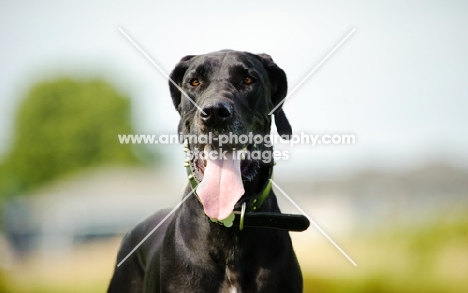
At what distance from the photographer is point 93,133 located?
101ft

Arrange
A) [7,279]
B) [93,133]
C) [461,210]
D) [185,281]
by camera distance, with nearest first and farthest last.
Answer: [185,281], [461,210], [7,279], [93,133]

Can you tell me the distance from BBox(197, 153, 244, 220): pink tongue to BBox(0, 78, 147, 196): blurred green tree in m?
24.1

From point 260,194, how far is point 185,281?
74 centimetres

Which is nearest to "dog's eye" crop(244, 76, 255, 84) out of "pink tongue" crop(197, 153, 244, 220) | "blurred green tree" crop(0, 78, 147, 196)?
"pink tongue" crop(197, 153, 244, 220)

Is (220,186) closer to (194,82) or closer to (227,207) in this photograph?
(227,207)

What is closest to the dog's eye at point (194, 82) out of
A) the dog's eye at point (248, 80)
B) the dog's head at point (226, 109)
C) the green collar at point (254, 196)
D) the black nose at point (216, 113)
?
the dog's head at point (226, 109)

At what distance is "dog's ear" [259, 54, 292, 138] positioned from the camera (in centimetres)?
486

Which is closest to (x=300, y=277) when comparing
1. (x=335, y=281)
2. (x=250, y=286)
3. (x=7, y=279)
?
(x=250, y=286)

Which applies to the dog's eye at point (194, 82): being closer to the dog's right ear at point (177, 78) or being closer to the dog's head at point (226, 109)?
the dog's head at point (226, 109)

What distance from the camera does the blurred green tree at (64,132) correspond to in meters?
29.0

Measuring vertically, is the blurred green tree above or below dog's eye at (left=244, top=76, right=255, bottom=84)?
below

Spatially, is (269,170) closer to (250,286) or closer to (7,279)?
(250,286)

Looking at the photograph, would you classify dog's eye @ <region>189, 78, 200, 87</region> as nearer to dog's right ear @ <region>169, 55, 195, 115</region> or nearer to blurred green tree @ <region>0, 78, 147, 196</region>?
dog's right ear @ <region>169, 55, 195, 115</region>

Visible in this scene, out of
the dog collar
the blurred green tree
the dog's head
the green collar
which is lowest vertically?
the blurred green tree
